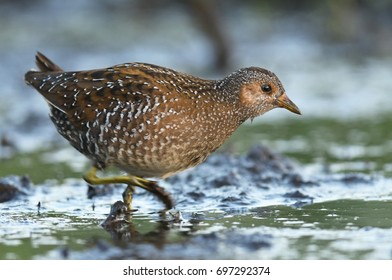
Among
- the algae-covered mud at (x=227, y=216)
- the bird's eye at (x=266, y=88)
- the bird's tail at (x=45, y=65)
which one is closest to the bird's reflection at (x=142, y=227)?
the algae-covered mud at (x=227, y=216)

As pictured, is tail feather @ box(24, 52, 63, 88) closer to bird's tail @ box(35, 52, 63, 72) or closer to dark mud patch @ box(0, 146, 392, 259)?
bird's tail @ box(35, 52, 63, 72)

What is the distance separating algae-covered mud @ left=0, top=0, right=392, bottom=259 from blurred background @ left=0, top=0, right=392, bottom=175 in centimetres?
4

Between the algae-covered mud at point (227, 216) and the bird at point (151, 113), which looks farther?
the bird at point (151, 113)

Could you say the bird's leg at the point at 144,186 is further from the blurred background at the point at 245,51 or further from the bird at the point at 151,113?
the blurred background at the point at 245,51

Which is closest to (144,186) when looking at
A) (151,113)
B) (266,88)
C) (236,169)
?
(151,113)

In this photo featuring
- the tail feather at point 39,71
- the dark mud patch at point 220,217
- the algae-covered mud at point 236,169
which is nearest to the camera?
the dark mud patch at point 220,217

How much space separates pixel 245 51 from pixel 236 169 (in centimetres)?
829

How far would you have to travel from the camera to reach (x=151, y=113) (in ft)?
24.5

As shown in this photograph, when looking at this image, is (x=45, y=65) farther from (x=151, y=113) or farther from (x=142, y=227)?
(x=142, y=227)

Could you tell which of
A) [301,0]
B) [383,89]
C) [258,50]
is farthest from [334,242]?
[301,0]

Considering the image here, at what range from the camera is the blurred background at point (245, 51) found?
38.6 ft

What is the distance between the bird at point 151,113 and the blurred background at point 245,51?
252 centimetres

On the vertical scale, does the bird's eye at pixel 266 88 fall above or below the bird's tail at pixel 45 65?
below

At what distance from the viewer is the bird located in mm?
7461
